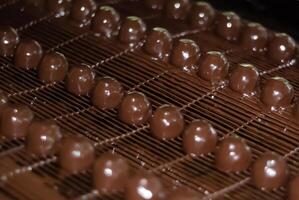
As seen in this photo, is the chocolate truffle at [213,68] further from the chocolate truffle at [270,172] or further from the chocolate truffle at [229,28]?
the chocolate truffle at [270,172]

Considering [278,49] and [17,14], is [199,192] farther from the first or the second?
[17,14]

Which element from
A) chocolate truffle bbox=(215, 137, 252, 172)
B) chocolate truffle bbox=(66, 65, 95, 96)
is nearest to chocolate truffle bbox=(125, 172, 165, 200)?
chocolate truffle bbox=(215, 137, 252, 172)

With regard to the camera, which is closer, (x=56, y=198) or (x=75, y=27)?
(x=56, y=198)

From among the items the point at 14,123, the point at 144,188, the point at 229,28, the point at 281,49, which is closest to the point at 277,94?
the point at 281,49

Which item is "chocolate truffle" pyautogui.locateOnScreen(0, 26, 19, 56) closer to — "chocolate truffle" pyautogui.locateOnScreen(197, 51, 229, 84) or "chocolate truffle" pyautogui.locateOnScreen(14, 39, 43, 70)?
"chocolate truffle" pyautogui.locateOnScreen(14, 39, 43, 70)

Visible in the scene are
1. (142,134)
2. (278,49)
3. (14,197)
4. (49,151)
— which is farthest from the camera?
(278,49)

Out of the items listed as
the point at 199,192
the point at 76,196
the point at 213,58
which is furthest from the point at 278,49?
the point at 76,196

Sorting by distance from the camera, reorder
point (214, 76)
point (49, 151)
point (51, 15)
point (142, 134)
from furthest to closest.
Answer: point (51, 15) → point (214, 76) → point (142, 134) → point (49, 151)
